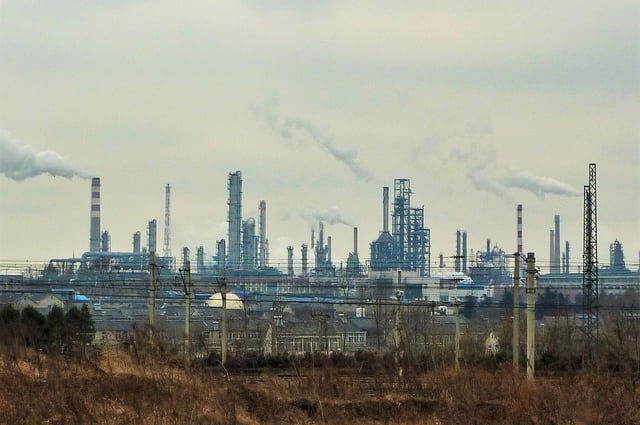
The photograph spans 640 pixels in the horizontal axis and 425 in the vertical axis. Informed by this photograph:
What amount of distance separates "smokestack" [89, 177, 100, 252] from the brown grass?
250 feet

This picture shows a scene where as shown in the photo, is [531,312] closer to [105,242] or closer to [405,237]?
[405,237]

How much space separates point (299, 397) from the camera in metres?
18.3

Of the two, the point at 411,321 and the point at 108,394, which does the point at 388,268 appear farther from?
the point at 108,394

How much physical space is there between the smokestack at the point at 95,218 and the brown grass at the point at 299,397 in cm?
7628

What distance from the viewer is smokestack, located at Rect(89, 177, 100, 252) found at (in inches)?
3738

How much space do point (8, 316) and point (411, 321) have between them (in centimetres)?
1854

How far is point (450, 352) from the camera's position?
113 feet

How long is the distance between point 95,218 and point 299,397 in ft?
267

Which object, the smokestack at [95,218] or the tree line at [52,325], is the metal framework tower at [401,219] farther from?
the tree line at [52,325]

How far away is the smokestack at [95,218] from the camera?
94938 millimetres

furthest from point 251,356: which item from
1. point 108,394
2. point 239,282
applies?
point 239,282

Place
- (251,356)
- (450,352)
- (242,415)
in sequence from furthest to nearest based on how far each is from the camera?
(450,352), (251,356), (242,415)

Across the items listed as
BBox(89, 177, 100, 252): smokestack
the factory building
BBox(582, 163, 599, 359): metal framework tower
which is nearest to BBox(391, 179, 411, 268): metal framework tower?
the factory building

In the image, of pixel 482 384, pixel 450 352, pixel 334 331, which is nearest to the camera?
pixel 482 384
